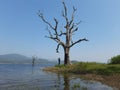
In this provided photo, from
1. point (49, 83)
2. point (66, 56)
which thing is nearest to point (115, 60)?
point (66, 56)

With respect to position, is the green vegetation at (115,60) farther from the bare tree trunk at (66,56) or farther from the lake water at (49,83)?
the lake water at (49,83)

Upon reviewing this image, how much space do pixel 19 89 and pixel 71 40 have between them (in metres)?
28.6

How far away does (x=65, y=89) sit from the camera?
16.1m

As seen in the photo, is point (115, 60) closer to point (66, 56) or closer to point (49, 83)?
point (66, 56)

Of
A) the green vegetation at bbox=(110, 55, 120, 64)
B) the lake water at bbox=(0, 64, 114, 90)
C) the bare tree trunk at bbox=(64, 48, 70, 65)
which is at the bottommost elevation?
the lake water at bbox=(0, 64, 114, 90)

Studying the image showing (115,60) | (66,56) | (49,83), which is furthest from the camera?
(66,56)

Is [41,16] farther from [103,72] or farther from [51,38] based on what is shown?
[103,72]

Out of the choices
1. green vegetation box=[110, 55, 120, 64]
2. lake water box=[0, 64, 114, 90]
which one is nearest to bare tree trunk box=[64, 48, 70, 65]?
green vegetation box=[110, 55, 120, 64]

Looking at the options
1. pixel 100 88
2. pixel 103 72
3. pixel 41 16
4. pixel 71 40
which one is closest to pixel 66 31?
pixel 71 40

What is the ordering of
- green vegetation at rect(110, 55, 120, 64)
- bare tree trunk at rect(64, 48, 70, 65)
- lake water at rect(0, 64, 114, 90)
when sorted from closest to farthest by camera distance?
lake water at rect(0, 64, 114, 90)
green vegetation at rect(110, 55, 120, 64)
bare tree trunk at rect(64, 48, 70, 65)

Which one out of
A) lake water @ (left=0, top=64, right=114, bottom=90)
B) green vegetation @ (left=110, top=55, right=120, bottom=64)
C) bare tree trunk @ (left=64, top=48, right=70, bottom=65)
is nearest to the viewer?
lake water @ (left=0, top=64, right=114, bottom=90)

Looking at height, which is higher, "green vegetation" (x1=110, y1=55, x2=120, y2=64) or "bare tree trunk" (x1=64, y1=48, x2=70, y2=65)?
"bare tree trunk" (x1=64, y1=48, x2=70, y2=65)

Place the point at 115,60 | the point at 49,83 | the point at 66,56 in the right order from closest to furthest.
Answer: the point at 49,83
the point at 115,60
the point at 66,56

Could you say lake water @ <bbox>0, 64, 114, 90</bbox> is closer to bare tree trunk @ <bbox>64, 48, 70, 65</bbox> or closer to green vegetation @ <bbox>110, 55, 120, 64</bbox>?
green vegetation @ <bbox>110, 55, 120, 64</bbox>
